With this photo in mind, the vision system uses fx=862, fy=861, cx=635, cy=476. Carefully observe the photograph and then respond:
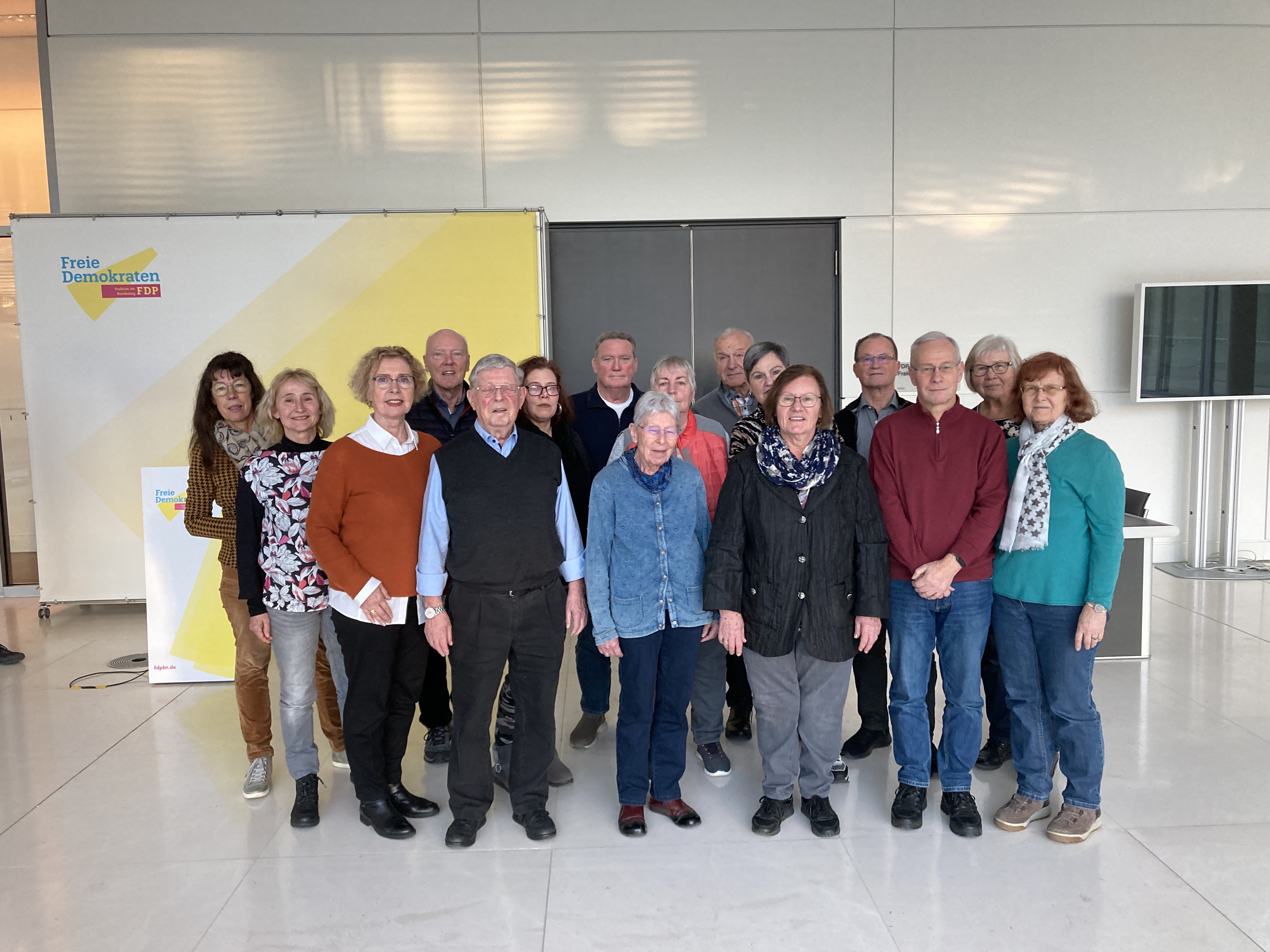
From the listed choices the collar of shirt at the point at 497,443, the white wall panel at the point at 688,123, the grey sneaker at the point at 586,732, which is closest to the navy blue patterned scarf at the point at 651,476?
the collar of shirt at the point at 497,443

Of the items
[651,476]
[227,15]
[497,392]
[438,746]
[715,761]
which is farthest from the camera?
[227,15]

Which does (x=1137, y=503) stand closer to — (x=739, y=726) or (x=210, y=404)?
(x=739, y=726)

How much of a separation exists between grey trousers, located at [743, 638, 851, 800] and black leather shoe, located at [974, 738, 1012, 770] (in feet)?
2.73

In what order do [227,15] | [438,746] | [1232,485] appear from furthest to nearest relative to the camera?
[1232,485], [227,15], [438,746]

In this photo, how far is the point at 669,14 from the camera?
629cm

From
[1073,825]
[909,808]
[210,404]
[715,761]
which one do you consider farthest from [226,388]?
[1073,825]

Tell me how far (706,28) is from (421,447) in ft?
15.6

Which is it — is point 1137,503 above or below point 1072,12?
below

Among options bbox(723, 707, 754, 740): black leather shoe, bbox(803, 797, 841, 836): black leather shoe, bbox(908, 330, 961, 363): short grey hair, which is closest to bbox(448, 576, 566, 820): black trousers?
bbox(803, 797, 841, 836): black leather shoe

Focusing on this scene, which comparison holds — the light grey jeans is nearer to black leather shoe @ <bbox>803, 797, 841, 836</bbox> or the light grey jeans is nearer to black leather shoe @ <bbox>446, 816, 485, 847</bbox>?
black leather shoe @ <bbox>446, 816, 485, 847</bbox>

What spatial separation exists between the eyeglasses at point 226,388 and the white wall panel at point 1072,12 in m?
5.46

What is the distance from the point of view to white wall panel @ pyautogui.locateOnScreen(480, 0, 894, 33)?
20.5 ft

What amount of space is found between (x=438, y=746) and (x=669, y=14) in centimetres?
533

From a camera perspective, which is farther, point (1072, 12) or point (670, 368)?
point (1072, 12)
